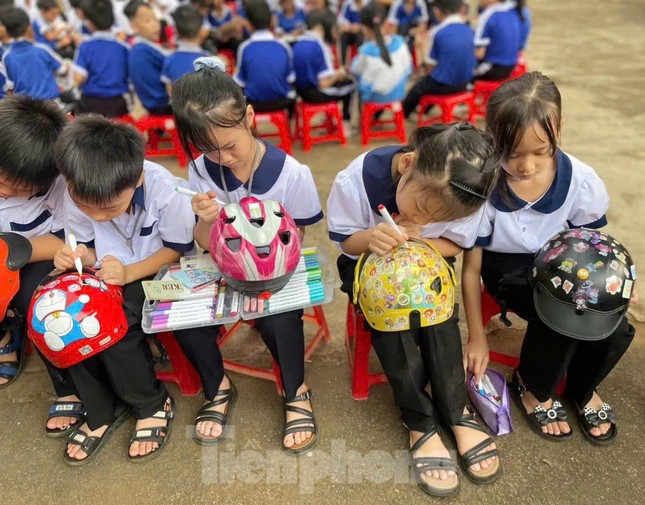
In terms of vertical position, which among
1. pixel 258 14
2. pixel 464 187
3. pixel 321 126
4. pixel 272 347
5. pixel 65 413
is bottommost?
pixel 321 126

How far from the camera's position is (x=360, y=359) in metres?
1.98

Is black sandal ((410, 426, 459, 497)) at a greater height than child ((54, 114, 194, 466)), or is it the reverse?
child ((54, 114, 194, 466))

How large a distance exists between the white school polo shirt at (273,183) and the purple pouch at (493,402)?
91 centimetres

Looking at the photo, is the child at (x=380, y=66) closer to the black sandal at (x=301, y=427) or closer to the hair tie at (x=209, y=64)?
the hair tie at (x=209, y=64)

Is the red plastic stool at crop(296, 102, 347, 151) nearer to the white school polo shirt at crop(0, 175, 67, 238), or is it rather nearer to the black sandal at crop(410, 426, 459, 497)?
the white school polo shirt at crop(0, 175, 67, 238)

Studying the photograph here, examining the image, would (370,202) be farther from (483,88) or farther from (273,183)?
(483,88)

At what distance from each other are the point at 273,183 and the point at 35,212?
3.18 ft

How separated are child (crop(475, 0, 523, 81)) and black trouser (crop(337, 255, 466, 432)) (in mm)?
3751

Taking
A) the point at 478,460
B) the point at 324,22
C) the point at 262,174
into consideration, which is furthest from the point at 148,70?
the point at 478,460

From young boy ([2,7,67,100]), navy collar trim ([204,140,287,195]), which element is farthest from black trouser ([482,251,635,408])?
young boy ([2,7,67,100])

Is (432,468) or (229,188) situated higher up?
(229,188)

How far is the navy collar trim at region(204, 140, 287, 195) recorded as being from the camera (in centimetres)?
187

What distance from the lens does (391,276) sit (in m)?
1.55

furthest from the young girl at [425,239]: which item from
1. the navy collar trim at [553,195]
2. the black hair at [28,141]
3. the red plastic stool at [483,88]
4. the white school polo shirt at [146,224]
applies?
the red plastic stool at [483,88]
